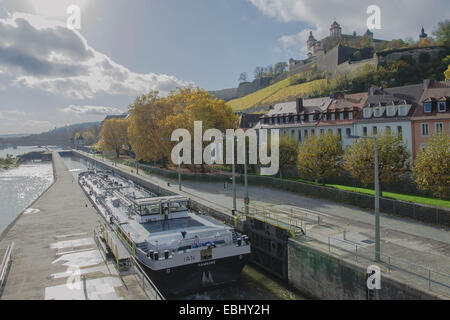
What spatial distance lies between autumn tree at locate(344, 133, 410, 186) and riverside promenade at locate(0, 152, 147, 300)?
23.2m

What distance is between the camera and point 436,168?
1024 inches

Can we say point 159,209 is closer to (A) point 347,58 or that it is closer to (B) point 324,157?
(B) point 324,157

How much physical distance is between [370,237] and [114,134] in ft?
309

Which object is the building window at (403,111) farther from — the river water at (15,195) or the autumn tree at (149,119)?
the river water at (15,195)

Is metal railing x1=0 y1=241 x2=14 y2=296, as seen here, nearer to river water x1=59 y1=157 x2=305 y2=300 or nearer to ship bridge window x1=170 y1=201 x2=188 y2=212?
river water x1=59 y1=157 x2=305 y2=300

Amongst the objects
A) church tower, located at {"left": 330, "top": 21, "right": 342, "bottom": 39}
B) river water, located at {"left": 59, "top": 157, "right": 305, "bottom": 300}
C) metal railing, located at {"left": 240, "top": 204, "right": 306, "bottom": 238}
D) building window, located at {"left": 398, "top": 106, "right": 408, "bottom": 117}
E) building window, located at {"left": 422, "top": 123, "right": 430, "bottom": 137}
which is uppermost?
church tower, located at {"left": 330, "top": 21, "right": 342, "bottom": 39}

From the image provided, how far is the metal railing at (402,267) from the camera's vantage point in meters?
14.7

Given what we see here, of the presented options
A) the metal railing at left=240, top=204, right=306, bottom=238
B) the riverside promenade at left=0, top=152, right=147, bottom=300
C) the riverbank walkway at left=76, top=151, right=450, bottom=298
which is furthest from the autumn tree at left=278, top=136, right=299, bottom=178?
the riverside promenade at left=0, top=152, right=147, bottom=300

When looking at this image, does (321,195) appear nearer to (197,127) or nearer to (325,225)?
(325,225)

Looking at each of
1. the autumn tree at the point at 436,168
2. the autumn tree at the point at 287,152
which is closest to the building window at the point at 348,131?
the autumn tree at the point at 287,152

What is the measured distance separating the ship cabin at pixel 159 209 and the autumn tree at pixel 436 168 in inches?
723

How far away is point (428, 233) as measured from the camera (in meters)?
22.6

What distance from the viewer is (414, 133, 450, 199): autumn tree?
2577cm
